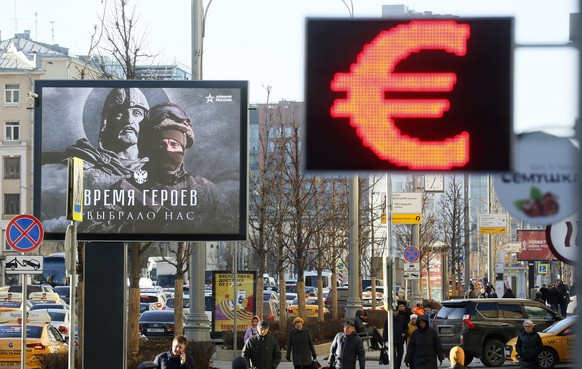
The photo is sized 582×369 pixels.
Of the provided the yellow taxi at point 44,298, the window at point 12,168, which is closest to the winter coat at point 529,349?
the yellow taxi at point 44,298

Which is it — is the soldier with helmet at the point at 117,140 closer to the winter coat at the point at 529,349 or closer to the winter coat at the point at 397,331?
the winter coat at the point at 529,349

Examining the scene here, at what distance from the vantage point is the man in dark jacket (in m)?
21.2

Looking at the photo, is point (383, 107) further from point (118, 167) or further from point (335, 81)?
point (118, 167)

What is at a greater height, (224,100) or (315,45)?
(224,100)

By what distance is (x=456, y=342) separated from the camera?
33.1 m

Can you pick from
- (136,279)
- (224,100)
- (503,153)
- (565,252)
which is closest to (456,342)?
(136,279)

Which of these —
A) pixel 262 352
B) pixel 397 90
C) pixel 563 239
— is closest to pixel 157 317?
pixel 262 352

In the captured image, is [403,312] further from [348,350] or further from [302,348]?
[348,350]

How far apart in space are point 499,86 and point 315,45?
107 centimetres

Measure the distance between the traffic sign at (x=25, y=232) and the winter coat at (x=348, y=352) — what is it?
5.43 m

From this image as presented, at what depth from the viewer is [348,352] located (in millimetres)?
21859

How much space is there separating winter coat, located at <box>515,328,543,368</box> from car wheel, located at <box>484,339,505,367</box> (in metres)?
7.55

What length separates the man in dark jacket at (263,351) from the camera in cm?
2120

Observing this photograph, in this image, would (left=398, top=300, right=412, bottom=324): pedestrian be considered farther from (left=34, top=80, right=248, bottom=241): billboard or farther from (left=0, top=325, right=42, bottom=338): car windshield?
(left=34, top=80, right=248, bottom=241): billboard
